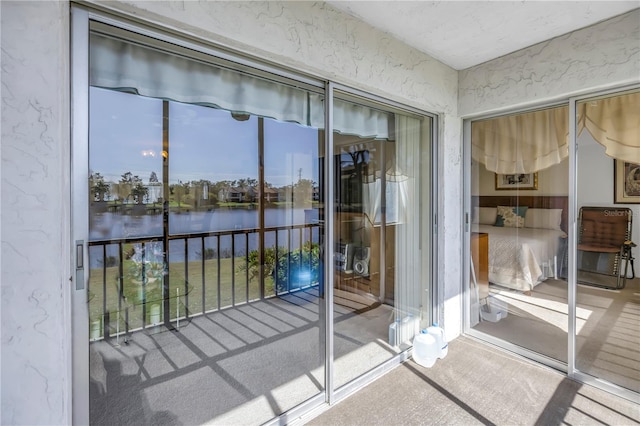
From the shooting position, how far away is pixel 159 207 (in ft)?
5.34

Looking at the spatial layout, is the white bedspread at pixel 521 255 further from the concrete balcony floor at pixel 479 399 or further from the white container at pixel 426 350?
the white container at pixel 426 350

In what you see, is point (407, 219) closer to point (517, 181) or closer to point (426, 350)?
point (517, 181)

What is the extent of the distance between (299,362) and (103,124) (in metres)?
1.82

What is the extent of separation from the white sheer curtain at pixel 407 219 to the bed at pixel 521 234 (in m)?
0.70

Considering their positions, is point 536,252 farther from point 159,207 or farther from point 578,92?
point 159,207

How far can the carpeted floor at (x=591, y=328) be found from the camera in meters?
2.33

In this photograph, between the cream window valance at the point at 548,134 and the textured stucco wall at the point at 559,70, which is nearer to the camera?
the textured stucco wall at the point at 559,70

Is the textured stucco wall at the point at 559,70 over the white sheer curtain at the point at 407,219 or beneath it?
over

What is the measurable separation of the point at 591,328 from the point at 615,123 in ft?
5.18

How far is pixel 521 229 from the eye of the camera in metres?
2.79

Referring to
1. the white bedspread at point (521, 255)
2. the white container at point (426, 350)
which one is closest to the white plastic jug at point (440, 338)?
the white container at point (426, 350)

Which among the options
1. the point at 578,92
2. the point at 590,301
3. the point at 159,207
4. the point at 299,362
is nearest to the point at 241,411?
the point at 299,362

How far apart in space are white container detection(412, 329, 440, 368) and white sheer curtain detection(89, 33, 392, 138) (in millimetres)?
1834

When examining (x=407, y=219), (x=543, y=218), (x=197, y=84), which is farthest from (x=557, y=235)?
(x=197, y=84)
